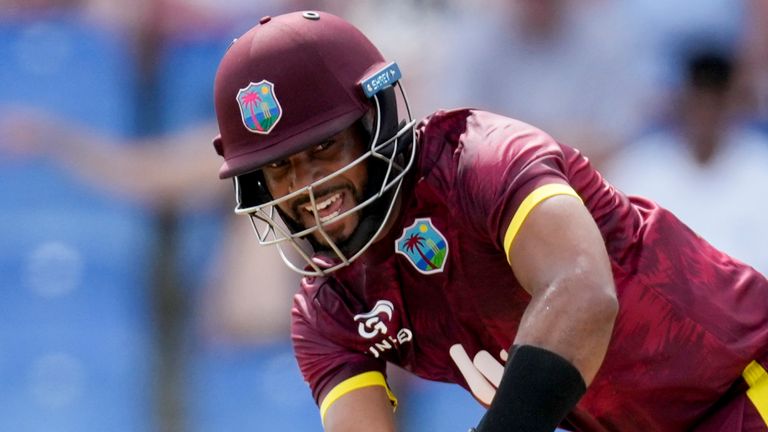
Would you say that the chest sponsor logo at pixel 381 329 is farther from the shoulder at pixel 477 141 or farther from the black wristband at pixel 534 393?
the black wristband at pixel 534 393

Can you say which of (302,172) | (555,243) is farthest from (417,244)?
(555,243)

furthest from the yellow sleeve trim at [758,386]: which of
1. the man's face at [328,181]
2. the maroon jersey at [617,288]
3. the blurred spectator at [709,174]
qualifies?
the blurred spectator at [709,174]

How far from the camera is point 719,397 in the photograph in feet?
9.64

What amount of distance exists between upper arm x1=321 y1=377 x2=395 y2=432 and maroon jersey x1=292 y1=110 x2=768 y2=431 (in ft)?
0.60

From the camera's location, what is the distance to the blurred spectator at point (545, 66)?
488cm

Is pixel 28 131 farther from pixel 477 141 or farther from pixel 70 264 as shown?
pixel 477 141

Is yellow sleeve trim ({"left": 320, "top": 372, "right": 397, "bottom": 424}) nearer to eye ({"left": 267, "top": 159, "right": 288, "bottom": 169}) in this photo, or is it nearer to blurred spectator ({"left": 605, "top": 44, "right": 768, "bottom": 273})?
eye ({"left": 267, "top": 159, "right": 288, "bottom": 169})

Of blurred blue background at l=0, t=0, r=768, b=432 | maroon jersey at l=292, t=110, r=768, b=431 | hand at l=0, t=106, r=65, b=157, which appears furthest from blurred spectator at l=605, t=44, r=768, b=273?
hand at l=0, t=106, r=65, b=157

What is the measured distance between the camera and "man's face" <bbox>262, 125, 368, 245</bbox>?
9.52 feet

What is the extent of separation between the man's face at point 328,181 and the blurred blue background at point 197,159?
187 cm

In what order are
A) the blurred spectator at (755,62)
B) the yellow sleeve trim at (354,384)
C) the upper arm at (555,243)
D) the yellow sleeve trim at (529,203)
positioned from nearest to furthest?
the upper arm at (555,243) < the yellow sleeve trim at (529,203) < the yellow sleeve trim at (354,384) < the blurred spectator at (755,62)

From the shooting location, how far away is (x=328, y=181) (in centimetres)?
289

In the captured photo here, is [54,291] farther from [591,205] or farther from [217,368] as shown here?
[591,205]

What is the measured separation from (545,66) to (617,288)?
215 centimetres
